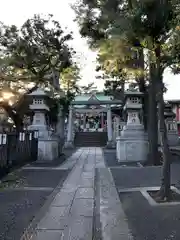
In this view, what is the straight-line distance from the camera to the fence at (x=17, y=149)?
32.2ft

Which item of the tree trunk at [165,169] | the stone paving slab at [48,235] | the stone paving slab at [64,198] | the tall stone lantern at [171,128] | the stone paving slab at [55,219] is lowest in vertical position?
the stone paving slab at [48,235]

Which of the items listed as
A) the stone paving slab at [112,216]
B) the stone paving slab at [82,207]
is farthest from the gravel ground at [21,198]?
the stone paving slab at [112,216]

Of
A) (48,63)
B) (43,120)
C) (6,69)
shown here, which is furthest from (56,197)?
(48,63)

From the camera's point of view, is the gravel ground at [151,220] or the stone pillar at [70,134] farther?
the stone pillar at [70,134]

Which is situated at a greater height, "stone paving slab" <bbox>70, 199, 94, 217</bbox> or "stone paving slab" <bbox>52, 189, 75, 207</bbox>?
"stone paving slab" <bbox>52, 189, 75, 207</bbox>

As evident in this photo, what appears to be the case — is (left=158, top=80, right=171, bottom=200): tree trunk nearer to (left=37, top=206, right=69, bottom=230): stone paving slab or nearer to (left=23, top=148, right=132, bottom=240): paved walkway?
(left=23, top=148, right=132, bottom=240): paved walkway

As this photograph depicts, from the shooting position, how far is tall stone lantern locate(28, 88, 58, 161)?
50.6 feet

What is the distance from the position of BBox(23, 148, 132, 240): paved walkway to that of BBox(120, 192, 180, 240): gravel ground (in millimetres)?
160

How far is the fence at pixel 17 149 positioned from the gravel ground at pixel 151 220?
488 centimetres

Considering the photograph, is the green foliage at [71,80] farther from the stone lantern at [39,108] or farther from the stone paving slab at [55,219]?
the stone paving slab at [55,219]

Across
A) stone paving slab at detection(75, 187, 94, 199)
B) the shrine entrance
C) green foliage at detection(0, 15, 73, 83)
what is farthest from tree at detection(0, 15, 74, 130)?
stone paving slab at detection(75, 187, 94, 199)

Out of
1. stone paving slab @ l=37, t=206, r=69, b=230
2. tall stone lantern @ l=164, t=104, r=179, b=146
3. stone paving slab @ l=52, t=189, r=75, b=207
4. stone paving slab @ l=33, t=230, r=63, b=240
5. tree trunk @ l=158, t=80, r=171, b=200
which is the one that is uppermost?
tall stone lantern @ l=164, t=104, r=179, b=146

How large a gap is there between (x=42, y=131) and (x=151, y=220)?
11541mm

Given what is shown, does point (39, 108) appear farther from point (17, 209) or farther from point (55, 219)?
point (55, 219)
